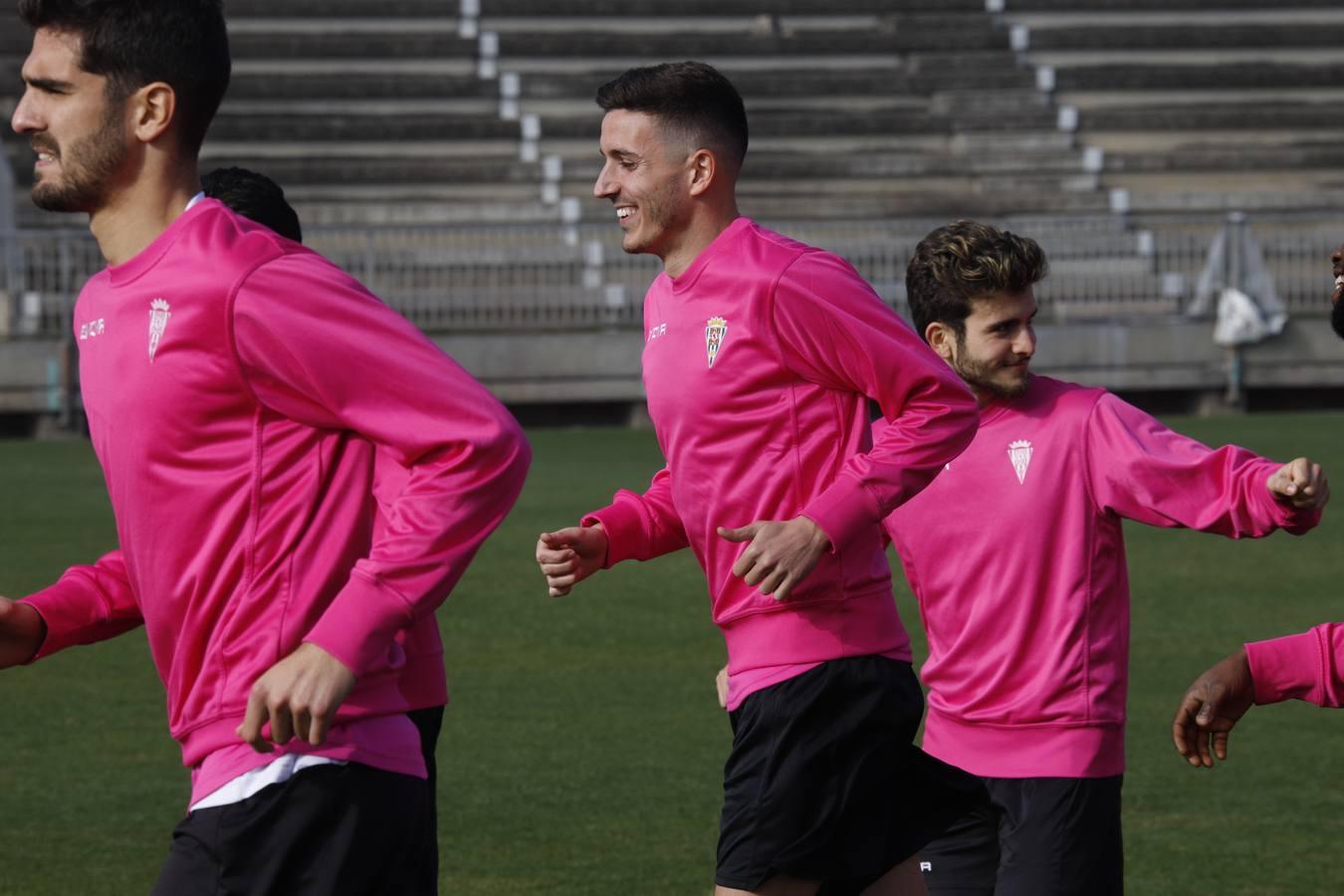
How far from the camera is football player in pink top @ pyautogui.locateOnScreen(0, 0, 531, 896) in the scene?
2904 millimetres

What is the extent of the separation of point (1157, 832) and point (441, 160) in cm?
1941

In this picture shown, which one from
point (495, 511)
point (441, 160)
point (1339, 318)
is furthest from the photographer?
point (441, 160)

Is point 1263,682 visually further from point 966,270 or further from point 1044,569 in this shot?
point 966,270

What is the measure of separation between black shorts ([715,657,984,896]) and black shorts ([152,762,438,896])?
120 centimetres

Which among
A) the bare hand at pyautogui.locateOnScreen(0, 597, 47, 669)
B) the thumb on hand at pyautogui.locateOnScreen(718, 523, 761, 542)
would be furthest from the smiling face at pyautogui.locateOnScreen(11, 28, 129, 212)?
the thumb on hand at pyautogui.locateOnScreen(718, 523, 761, 542)

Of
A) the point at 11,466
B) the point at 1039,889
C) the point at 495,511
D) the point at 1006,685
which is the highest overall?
the point at 495,511

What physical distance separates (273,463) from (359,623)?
11.0 inches

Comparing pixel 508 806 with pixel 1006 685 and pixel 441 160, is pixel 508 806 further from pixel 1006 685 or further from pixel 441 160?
pixel 441 160

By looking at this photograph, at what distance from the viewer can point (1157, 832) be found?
6.77m

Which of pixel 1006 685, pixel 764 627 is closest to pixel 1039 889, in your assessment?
pixel 1006 685

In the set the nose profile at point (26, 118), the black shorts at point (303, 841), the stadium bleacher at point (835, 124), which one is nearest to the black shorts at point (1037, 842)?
the black shorts at point (303, 841)

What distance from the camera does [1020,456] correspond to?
15.0 feet

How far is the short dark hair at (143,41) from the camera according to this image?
9.82 ft

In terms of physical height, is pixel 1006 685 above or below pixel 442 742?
above
